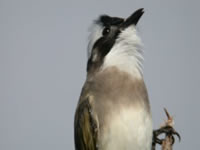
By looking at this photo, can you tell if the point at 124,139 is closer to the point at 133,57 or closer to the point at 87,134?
the point at 87,134

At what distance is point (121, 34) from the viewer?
24.0ft

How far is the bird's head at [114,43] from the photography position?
7121 millimetres

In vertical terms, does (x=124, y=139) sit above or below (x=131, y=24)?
below

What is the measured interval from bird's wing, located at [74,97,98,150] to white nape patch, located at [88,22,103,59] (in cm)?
102

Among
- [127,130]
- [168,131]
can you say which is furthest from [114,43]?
[168,131]

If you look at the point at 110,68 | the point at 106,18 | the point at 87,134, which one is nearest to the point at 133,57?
the point at 110,68

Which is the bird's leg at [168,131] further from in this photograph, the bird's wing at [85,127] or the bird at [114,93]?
the bird's wing at [85,127]

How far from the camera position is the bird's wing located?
6832mm

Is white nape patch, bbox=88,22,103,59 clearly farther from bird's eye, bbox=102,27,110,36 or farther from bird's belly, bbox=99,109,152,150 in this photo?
bird's belly, bbox=99,109,152,150

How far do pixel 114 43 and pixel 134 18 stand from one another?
0.56 meters

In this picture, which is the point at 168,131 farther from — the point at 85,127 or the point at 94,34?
the point at 94,34

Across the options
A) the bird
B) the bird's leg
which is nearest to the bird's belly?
the bird

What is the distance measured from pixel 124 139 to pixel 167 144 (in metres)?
0.60

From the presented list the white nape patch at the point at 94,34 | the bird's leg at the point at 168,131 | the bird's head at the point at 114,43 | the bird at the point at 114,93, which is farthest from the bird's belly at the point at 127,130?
the white nape patch at the point at 94,34
